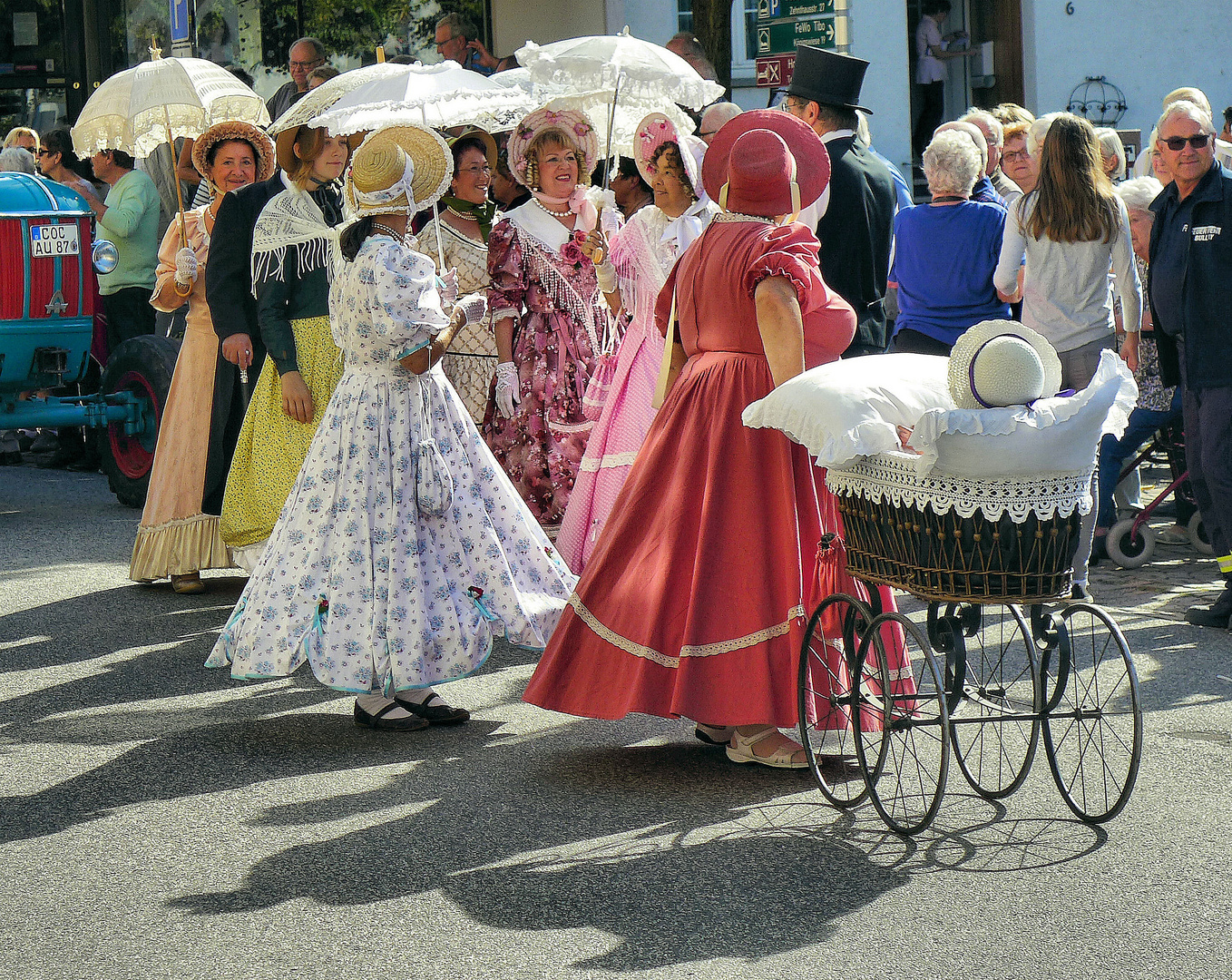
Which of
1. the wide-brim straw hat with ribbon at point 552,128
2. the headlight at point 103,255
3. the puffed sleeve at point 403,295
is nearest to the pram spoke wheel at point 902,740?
the puffed sleeve at point 403,295

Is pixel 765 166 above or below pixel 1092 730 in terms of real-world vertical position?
above

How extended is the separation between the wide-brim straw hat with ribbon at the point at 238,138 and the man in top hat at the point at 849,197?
2518mm

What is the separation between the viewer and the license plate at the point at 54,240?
10.2 metres

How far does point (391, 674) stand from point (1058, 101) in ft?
51.2

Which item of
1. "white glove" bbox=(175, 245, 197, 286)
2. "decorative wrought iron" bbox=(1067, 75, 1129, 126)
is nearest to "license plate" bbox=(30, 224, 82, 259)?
"white glove" bbox=(175, 245, 197, 286)

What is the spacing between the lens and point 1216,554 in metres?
7.08

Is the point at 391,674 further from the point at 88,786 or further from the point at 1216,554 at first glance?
the point at 1216,554

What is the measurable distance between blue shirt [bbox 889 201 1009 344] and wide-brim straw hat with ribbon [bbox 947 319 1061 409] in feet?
12.1

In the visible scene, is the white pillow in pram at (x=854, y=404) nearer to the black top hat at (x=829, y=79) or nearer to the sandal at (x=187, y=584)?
the black top hat at (x=829, y=79)

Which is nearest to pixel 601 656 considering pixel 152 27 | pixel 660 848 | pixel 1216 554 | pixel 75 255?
pixel 660 848

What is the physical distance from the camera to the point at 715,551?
16.0 feet

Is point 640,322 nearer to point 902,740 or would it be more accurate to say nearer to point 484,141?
point 484,141

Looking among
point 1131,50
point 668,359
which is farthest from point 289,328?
point 1131,50

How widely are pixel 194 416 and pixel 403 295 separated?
3012 mm
